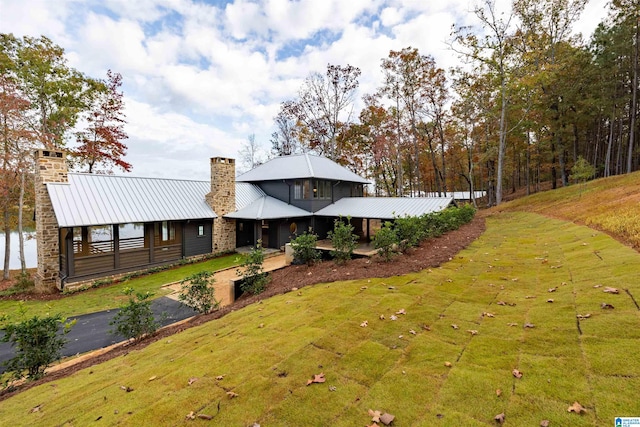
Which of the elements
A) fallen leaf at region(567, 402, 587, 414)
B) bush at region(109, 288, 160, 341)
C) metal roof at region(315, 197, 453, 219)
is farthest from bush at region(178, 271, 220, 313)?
metal roof at region(315, 197, 453, 219)

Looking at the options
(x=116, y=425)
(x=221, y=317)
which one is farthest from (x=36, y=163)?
(x=116, y=425)

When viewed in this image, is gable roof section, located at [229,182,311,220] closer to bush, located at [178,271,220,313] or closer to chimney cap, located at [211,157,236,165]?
chimney cap, located at [211,157,236,165]

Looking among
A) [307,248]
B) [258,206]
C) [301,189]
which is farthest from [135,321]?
[301,189]

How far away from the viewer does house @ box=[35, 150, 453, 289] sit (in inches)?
496

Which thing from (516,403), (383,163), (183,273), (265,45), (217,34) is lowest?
(183,273)

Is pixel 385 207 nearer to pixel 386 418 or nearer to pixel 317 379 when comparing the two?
pixel 317 379

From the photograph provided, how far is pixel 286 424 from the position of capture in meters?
2.78

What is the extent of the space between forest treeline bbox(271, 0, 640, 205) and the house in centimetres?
1113

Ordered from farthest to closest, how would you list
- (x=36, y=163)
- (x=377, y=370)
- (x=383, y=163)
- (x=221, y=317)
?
(x=383, y=163) < (x=36, y=163) < (x=221, y=317) < (x=377, y=370)

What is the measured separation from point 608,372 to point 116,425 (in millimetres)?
5204

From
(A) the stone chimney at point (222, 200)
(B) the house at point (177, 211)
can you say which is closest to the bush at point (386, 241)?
(B) the house at point (177, 211)

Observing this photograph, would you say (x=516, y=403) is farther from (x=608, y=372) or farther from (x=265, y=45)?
(x=265, y=45)

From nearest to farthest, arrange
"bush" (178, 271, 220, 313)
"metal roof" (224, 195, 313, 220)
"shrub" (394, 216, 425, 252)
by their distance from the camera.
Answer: "bush" (178, 271, 220, 313)
"shrub" (394, 216, 425, 252)
"metal roof" (224, 195, 313, 220)

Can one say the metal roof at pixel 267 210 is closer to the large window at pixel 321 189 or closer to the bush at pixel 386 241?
the large window at pixel 321 189
